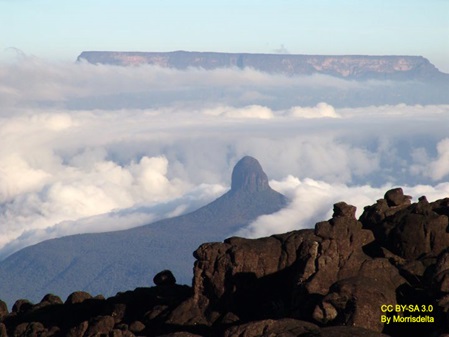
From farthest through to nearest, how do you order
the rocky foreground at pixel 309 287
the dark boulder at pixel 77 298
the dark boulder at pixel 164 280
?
1. the dark boulder at pixel 164 280
2. the dark boulder at pixel 77 298
3. the rocky foreground at pixel 309 287

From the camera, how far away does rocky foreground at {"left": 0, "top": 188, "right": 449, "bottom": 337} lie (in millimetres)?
120625

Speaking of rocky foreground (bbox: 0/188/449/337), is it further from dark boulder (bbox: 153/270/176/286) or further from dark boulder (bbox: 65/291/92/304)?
dark boulder (bbox: 153/270/176/286)

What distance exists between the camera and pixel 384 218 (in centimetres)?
15925

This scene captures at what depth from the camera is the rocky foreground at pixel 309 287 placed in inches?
4749

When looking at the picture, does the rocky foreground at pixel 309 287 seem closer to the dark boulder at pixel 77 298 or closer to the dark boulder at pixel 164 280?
the dark boulder at pixel 77 298

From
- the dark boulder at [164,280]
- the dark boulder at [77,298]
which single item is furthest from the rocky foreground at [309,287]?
the dark boulder at [164,280]

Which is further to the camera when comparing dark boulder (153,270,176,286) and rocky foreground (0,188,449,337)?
dark boulder (153,270,176,286)

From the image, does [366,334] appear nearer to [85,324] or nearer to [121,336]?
[121,336]

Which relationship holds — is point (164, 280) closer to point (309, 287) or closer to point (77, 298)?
point (77, 298)

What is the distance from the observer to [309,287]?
132875 mm

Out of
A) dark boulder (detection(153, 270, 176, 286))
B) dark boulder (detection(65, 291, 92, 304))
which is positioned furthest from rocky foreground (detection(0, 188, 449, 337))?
dark boulder (detection(153, 270, 176, 286))

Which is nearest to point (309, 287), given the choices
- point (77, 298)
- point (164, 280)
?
point (164, 280)

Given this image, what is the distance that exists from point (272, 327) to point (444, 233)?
44052 millimetres

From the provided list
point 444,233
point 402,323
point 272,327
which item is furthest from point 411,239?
point 272,327
